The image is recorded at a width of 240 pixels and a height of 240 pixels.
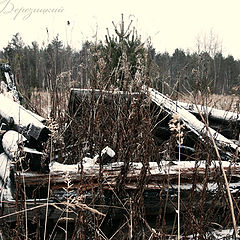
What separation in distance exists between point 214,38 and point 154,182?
25736 millimetres

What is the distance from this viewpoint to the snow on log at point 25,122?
7.43ft

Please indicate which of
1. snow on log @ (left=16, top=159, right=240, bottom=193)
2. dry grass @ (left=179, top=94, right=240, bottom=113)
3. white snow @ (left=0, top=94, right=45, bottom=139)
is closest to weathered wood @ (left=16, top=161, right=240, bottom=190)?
snow on log @ (left=16, top=159, right=240, bottom=193)

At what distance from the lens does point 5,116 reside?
3098 millimetres

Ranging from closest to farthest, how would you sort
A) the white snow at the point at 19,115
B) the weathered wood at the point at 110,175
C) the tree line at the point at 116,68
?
the weathered wood at the point at 110,175 < the white snow at the point at 19,115 < the tree line at the point at 116,68

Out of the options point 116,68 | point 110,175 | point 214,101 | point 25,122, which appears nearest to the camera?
point 110,175

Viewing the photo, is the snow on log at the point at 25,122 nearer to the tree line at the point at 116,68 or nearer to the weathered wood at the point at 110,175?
the weathered wood at the point at 110,175

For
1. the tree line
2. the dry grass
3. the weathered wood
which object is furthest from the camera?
the tree line

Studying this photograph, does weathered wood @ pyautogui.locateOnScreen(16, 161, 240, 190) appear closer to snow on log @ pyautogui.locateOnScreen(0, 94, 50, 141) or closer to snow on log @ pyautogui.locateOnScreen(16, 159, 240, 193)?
snow on log @ pyautogui.locateOnScreen(16, 159, 240, 193)

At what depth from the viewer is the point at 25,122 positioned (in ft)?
8.10

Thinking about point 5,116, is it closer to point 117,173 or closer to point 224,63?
point 117,173

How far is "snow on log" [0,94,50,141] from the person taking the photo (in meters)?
2.27

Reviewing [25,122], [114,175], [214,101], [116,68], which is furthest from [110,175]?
[214,101]

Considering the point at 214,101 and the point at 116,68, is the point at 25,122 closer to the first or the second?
the point at 116,68

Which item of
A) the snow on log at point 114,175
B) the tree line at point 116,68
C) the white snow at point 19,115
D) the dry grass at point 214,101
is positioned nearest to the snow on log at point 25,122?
the white snow at point 19,115
